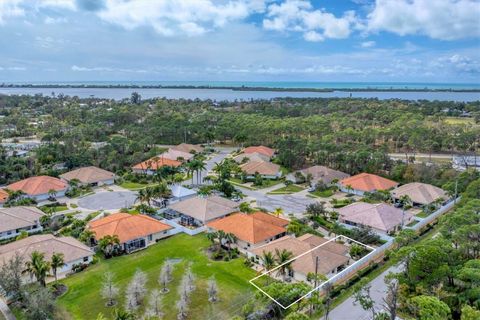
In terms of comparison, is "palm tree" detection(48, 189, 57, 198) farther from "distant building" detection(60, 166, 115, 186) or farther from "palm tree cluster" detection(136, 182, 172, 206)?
"palm tree cluster" detection(136, 182, 172, 206)

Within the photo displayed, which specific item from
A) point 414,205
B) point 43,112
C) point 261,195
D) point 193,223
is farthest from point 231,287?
point 43,112

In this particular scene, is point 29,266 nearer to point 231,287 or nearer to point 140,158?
point 231,287

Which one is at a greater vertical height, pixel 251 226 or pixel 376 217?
pixel 376 217

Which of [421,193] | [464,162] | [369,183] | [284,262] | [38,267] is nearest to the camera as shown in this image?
[38,267]

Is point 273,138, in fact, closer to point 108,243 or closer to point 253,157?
point 253,157

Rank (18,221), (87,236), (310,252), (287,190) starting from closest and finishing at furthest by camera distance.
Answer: (310,252) < (87,236) < (18,221) < (287,190)

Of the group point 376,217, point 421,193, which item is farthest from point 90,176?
point 421,193

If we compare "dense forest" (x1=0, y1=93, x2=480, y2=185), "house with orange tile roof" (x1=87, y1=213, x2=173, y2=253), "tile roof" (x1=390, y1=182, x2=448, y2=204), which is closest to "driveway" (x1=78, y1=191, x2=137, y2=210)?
"house with orange tile roof" (x1=87, y1=213, x2=173, y2=253)
